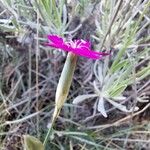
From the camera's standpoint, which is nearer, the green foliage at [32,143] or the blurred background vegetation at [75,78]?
the green foliage at [32,143]

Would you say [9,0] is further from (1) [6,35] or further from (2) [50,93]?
(2) [50,93]

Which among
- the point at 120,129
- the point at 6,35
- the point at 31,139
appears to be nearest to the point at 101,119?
the point at 120,129

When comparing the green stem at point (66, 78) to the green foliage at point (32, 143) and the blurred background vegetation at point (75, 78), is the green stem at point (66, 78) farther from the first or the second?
the blurred background vegetation at point (75, 78)

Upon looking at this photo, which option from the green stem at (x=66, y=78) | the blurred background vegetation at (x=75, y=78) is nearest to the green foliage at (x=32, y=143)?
the green stem at (x=66, y=78)

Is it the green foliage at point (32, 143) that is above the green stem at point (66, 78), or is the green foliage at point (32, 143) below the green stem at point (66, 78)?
below

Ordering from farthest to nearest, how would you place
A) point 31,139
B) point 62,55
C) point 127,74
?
1. point 62,55
2. point 127,74
3. point 31,139

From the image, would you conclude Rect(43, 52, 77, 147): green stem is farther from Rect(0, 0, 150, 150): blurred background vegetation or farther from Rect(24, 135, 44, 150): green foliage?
Rect(0, 0, 150, 150): blurred background vegetation

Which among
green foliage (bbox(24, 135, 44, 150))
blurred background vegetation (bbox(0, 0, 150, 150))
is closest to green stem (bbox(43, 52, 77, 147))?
green foliage (bbox(24, 135, 44, 150))

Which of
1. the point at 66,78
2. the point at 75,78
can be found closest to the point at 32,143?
the point at 66,78

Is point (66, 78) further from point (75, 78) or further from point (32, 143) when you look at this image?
→ point (75, 78)
